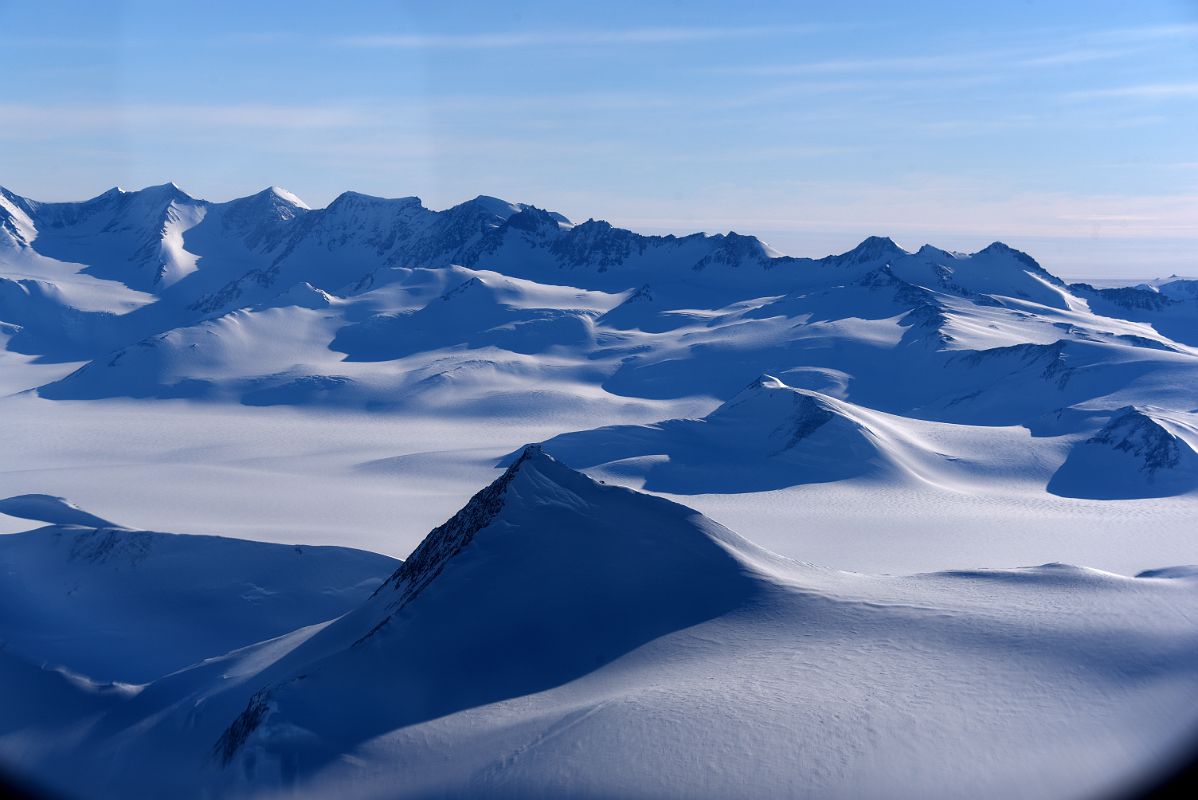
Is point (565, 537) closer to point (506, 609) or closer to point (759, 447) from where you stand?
point (506, 609)

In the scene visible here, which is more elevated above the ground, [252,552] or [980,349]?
[980,349]

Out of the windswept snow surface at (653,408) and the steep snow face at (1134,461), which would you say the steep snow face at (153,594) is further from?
the steep snow face at (1134,461)

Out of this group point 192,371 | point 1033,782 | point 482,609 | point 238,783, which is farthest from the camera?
point 192,371

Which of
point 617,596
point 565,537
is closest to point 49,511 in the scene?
point 565,537

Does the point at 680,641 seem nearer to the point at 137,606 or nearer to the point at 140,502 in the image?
the point at 137,606

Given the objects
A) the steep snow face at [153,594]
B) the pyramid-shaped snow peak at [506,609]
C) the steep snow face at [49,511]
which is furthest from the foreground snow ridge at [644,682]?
the steep snow face at [49,511]

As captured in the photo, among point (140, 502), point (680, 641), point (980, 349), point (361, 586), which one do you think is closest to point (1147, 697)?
point (680, 641)
